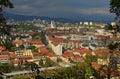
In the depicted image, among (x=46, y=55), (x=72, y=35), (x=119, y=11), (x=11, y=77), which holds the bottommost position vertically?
(x=72, y=35)

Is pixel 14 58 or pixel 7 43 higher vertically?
pixel 7 43

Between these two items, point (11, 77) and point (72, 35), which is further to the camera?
point (72, 35)

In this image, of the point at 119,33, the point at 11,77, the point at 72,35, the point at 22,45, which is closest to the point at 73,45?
the point at 22,45

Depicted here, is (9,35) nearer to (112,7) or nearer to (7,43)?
(7,43)

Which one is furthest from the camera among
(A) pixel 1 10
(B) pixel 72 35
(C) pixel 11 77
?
(B) pixel 72 35

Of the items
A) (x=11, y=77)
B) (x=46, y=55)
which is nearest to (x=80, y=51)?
(x=46, y=55)

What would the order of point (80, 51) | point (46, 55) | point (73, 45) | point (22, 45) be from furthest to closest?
point (73, 45) < point (22, 45) < point (80, 51) < point (46, 55)

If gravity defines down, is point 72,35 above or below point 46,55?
below

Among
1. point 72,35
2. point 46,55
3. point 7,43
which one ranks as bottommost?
point 72,35

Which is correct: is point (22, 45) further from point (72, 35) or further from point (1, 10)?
point (1, 10)
